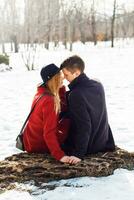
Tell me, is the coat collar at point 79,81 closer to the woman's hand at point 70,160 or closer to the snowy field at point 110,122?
the woman's hand at point 70,160

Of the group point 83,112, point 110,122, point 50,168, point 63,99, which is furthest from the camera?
point 110,122

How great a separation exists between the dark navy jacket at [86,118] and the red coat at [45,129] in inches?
4.9

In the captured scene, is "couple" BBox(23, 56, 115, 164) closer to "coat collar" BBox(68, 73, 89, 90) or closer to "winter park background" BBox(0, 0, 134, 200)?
"coat collar" BBox(68, 73, 89, 90)

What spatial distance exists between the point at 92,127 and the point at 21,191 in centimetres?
98

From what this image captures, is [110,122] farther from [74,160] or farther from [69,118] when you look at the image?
[74,160]

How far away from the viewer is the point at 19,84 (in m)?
13.1

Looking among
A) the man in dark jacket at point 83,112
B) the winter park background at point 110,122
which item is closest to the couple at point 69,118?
the man in dark jacket at point 83,112

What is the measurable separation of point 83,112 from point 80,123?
10 cm

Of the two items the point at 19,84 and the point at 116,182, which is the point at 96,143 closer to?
the point at 116,182

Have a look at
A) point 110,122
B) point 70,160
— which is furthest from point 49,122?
point 110,122

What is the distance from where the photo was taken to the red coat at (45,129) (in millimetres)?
4225

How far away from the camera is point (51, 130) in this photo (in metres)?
4.23

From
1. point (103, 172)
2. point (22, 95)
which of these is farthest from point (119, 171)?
point (22, 95)

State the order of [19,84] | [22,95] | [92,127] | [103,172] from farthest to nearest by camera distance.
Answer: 1. [19,84]
2. [22,95]
3. [92,127]
4. [103,172]
